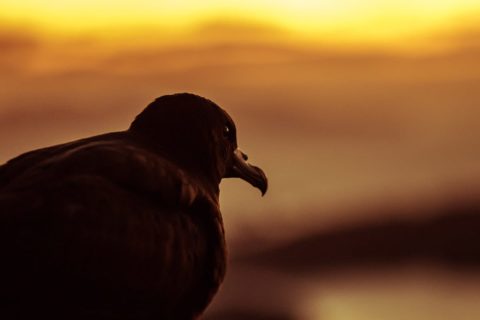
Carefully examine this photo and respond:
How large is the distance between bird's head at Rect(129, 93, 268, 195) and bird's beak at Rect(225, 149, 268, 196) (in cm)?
21

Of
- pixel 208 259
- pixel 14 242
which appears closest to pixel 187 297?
pixel 208 259

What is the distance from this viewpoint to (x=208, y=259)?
2009cm

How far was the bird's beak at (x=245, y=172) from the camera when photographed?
2128 cm

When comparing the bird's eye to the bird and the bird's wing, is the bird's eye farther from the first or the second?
the bird's wing

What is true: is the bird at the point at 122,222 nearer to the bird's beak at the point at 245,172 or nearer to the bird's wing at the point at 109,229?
the bird's wing at the point at 109,229

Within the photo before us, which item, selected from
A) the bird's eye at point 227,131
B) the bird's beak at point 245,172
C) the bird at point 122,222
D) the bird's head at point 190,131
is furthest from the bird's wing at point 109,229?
the bird's beak at point 245,172

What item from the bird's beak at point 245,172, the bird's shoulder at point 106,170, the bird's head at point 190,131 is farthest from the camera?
the bird's beak at point 245,172

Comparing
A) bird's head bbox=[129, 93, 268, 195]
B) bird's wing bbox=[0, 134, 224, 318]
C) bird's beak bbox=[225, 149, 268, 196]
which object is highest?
bird's beak bbox=[225, 149, 268, 196]

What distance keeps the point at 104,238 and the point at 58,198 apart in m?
0.35

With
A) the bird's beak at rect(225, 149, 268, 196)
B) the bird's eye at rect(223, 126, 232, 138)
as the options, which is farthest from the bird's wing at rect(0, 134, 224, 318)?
the bird's beak at rect(225, 149, 268, 196)

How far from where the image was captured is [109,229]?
19.3m

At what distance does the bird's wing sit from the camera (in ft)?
62.1

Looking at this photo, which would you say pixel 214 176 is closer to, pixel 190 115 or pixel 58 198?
pixel 190 115

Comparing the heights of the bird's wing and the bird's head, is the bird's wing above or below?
below
